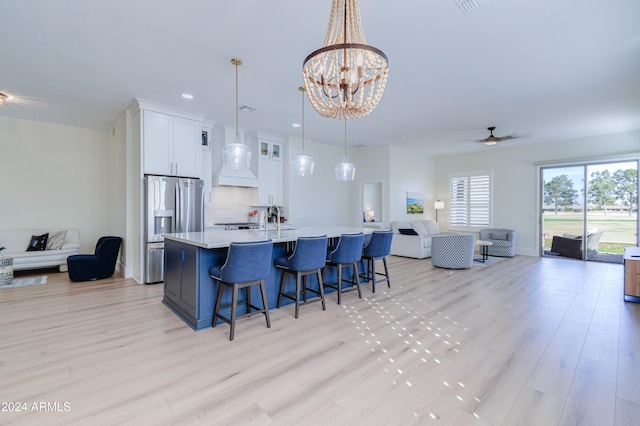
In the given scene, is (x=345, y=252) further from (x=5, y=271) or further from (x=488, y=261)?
(x=5, y=271)

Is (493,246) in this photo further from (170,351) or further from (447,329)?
(170,351)

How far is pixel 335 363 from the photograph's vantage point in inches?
96.7

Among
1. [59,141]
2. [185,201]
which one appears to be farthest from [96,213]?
[185,201]

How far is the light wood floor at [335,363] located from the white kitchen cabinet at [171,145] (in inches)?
87.1

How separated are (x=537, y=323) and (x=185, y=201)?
5.33 meters

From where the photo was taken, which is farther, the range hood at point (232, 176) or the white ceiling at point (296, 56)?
the range hood at point (232, 176)

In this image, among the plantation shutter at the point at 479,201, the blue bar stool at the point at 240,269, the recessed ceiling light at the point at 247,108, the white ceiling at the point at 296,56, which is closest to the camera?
the white ceiling at the point at 296,56

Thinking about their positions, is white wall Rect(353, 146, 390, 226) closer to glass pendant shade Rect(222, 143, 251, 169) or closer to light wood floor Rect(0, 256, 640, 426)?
light wood floor Rect(0, 256, 640, 426)

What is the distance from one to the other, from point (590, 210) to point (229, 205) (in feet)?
27.9

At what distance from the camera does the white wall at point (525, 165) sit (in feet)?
22.8

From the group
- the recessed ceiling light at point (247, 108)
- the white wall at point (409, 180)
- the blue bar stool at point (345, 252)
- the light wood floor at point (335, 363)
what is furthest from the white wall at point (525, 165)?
the recessed ceiling light at point (247, 108)

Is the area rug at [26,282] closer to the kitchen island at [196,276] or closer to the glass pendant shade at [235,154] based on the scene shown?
the kitchen island at [196,276]

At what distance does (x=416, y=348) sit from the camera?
272 cm

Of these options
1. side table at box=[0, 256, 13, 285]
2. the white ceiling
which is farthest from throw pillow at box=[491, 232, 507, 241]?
side table at box=[0, 256, 13, 285]
